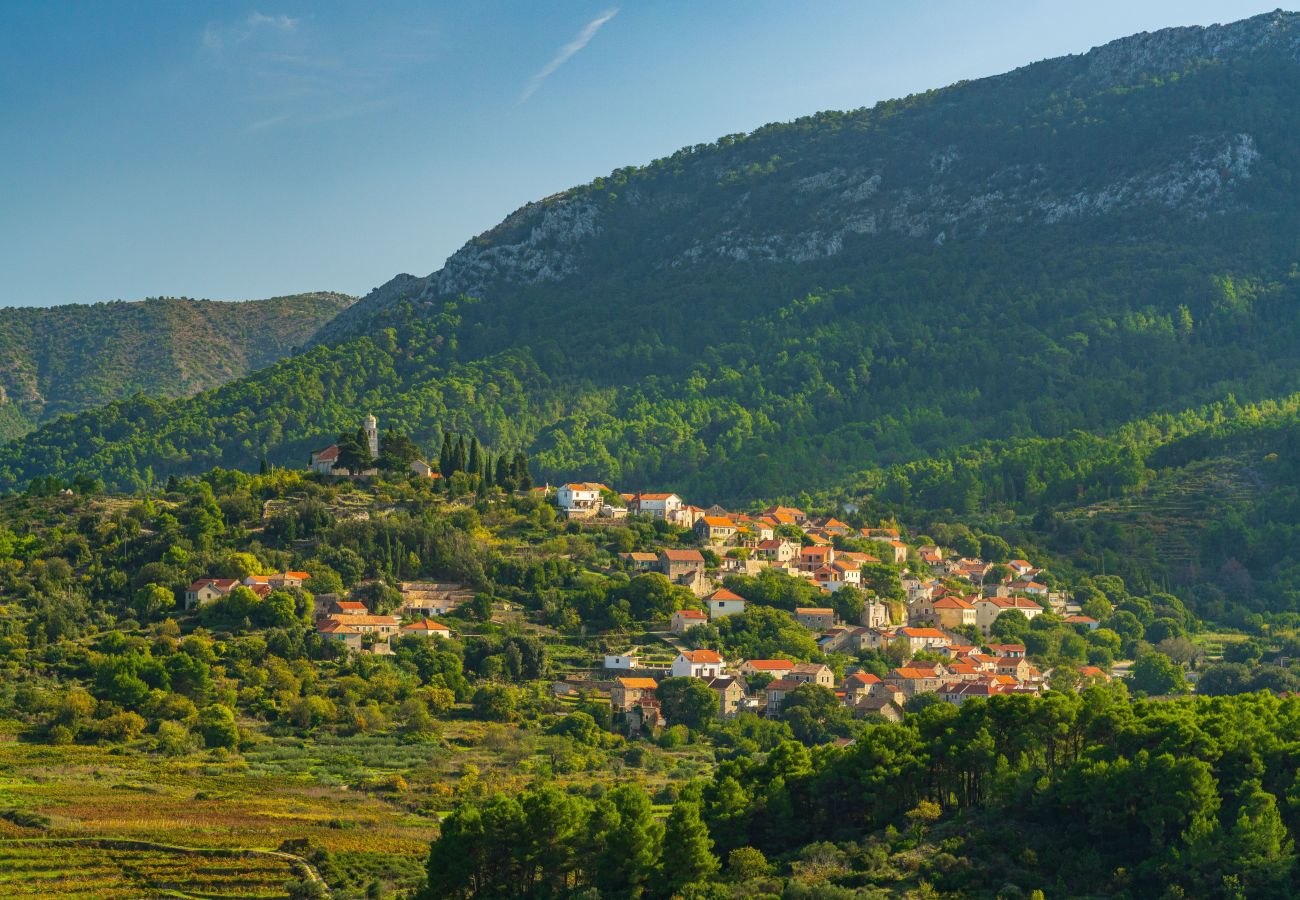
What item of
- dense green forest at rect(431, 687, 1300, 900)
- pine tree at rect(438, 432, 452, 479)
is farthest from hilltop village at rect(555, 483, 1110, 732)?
dense green forest at rect(431, 687, 1300, 900)

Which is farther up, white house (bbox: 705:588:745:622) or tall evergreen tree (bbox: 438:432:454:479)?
tall evergreen tree (bbox: 438:432:454:479)

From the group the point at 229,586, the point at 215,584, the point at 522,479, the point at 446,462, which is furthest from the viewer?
the point at 446,462

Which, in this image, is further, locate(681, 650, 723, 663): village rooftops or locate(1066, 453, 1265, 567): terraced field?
locate(1066, 453, 1265, 567): terraced field

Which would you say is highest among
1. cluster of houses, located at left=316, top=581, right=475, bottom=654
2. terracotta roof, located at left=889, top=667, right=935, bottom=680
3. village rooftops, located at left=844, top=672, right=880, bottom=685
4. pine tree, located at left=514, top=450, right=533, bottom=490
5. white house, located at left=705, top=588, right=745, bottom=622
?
pine tree, located at left=514, top=450, right=533, bottom=490

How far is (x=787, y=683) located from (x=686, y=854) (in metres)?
38.0

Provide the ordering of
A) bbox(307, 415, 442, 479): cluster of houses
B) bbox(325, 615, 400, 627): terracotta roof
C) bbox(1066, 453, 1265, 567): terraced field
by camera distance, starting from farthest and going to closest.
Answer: bbox(1066, 453, 1265, 567): terraced field, bbox(307, 415, 442, 479): cluster of houses, bbox(325, 615, 400, 627): terracotta roof

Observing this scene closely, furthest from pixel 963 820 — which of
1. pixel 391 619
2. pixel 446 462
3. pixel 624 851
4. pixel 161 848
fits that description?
pixel 446 462

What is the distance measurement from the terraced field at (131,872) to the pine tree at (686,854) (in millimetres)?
13531

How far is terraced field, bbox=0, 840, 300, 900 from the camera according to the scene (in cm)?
6185

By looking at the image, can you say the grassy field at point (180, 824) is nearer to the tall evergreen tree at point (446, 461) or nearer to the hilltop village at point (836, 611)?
the hilltop village at point (836, 611)

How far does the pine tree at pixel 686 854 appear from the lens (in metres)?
57.7

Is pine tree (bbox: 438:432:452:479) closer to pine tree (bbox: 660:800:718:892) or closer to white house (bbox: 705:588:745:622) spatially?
white house (bbox: 705:588:745:622)

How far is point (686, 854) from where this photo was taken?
58.0 m

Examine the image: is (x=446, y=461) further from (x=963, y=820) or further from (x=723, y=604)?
(x=963, y=820)
